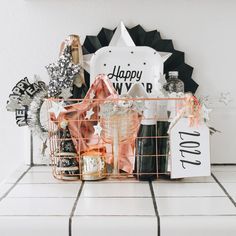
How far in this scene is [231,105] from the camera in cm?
147

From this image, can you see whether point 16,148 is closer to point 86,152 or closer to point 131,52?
point 86,152

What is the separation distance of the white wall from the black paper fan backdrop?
3cm

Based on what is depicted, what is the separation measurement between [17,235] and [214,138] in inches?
29.2

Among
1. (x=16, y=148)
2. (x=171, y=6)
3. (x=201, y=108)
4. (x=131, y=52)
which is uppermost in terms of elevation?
(x=171, y=6)

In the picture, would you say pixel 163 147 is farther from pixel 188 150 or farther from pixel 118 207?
pixel 118 207

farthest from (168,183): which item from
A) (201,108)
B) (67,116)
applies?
(67,116)

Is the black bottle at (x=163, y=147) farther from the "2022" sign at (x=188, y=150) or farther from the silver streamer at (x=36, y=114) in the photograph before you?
the silver streamer at (x=36, y=114)

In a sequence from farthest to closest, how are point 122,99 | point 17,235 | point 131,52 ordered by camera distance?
point 131,52
point 122,99
point 17,235

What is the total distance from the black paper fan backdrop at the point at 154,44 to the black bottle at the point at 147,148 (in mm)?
231

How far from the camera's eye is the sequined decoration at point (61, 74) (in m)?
1.29

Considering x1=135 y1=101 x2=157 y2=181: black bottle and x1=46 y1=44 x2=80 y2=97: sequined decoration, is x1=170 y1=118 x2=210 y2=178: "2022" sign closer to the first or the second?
x1=135 y1=101 x2=157 y2=181: black bottle

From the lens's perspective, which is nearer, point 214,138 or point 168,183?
point 168,183

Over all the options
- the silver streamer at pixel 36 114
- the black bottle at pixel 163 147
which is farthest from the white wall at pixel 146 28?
the black bottle at pixel 163 147

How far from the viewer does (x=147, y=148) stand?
1.24 m
